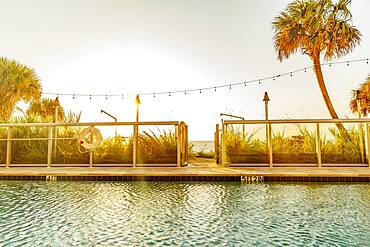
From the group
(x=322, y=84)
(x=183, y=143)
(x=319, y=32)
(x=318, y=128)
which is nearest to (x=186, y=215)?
(x=183, y=143)

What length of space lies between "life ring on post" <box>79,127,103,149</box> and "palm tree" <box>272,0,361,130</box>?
7.34 m

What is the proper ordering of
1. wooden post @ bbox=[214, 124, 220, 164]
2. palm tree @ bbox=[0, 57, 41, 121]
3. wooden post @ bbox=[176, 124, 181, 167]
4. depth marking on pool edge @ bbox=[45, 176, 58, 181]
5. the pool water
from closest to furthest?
the pool water, depth marking on pool edge @ bbox=[45, 176, 58, 181], wooden post @ bbox=[176, 124, 181, 167], wooden post @ bbox=[214, 124, 220, 164], palm tree @ bbox=[0, 57, 41, 121]

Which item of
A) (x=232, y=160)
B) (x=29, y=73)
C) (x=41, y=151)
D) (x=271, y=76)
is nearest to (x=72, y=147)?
(x=41, y=151)

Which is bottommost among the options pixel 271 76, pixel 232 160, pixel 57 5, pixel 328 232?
pixel 328 232

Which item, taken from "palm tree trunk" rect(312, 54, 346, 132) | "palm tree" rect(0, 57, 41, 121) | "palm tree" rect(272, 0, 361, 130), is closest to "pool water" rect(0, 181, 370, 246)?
"palm tree trunk" rect(312, 54, 346, 132)

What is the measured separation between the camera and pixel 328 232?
7.28 ft

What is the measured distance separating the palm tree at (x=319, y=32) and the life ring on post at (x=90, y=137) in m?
7.34

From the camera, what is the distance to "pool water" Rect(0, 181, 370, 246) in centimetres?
207

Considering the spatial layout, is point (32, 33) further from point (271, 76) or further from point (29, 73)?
point (271, 76)

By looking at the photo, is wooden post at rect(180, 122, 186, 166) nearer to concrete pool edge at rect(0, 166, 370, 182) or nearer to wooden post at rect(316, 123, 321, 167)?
concrete pool edge at rect(0, 166, 370, 182)

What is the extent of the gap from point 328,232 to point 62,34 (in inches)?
375

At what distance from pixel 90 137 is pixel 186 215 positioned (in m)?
3.82

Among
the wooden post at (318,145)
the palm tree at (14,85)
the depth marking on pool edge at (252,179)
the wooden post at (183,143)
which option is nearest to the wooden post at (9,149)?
the wooden post at (183,143)

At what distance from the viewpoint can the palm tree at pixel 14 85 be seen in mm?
12883
